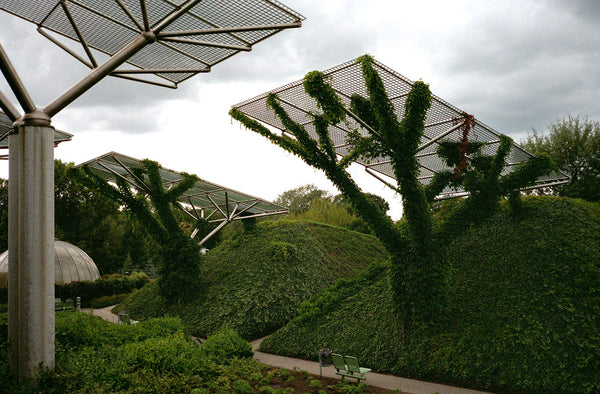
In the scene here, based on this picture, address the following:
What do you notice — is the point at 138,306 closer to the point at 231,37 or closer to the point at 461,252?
the point at 461,252

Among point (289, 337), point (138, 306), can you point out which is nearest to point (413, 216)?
point (289, 337)

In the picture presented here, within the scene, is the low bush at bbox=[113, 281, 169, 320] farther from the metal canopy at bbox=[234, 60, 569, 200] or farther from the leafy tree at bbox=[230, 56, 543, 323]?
the leafy tree at bbox=[230, 56, 543, 323]

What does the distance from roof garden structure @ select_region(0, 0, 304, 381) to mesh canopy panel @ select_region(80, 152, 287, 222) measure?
13.8 m

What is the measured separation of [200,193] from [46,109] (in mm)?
20752

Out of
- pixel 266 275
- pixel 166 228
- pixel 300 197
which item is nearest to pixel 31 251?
pixel 266 275

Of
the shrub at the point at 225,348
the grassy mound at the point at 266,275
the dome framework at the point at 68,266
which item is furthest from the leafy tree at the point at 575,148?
the dome framework at the point at 68,266

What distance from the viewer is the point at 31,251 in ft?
22.1

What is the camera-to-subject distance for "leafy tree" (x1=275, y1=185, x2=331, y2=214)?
74700 mm

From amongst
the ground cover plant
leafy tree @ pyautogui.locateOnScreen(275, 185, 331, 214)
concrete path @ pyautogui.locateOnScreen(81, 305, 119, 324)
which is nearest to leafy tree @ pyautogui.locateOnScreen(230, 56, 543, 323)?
the ground cover plant

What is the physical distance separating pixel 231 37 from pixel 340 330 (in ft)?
34.4

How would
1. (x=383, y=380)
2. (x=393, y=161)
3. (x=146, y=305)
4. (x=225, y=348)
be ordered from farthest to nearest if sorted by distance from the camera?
(x=146, y=305)
(x=393, y=161)
(x=225, y=348)
(x=383, y=380)

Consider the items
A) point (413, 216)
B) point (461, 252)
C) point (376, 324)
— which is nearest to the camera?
point (413, 216)

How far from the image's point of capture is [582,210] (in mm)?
16906

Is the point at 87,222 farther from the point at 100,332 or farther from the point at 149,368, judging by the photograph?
the point at 149,368
